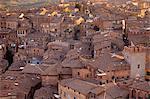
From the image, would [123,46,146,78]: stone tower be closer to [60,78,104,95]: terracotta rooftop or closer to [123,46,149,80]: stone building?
[123,46,149,80]: stone building

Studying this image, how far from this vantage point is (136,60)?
33.8m

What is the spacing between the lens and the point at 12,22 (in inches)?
2365

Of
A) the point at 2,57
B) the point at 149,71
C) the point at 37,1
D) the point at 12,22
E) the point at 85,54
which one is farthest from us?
the point at 37,1

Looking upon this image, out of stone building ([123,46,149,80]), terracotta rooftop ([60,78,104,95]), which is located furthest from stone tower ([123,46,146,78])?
terracotta rooftop ([60,78,104,95])

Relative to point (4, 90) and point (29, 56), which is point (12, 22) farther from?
point (4, 90)

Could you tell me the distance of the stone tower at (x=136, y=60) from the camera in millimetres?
33750

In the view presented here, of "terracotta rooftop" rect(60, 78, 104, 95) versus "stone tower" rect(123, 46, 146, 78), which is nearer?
"terracotta rooftop" rect(60, 78, 104, 95)

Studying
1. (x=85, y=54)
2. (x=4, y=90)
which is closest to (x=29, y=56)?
(x=85, y=54)

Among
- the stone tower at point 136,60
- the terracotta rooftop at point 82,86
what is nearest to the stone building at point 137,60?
the stone tower at point 136,60

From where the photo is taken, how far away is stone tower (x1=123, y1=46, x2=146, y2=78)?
3375 cm

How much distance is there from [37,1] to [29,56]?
6629cm

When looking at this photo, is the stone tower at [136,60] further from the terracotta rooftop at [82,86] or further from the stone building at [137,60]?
the terracotta rooftop at [82,86]

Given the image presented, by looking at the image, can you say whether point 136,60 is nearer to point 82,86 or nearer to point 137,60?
point 137,60

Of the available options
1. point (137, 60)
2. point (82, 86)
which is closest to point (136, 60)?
point (137, 60)
